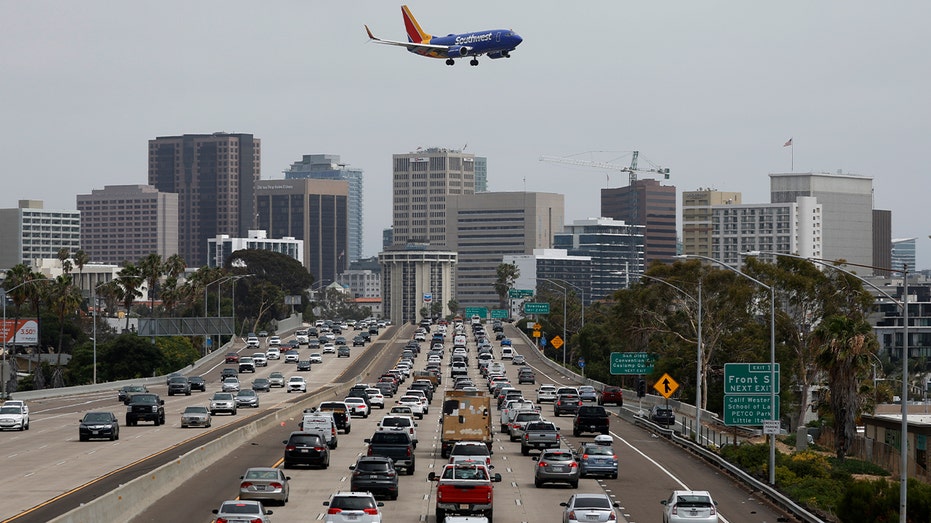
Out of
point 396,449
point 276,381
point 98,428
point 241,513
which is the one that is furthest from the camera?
point 276,381

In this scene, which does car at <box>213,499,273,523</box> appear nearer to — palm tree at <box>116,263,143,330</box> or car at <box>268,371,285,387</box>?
car at <box>268,371,285,387</box>

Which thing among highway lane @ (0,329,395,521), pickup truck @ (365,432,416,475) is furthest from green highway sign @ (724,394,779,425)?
highway lane @ (0,329,395,521)

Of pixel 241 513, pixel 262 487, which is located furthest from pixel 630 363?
pixel 241 513

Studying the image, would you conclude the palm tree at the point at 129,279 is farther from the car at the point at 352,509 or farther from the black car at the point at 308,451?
the car at the point at 352,509

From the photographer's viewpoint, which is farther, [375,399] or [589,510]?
[375,399]

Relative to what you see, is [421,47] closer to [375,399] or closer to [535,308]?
[375,399]

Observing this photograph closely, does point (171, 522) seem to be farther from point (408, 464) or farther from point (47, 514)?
point (408, 464)
